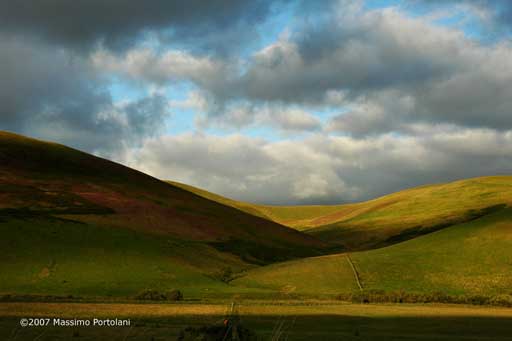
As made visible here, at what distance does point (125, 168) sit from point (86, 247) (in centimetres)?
5518

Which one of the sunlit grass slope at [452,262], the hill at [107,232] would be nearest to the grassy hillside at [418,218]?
the hill at [107,232]

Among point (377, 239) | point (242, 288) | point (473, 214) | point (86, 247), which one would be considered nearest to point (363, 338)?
point (242, 288)

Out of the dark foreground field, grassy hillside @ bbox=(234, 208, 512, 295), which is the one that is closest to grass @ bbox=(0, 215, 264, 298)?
grassy hillside @ bbox=(234, 208, 512, 295)

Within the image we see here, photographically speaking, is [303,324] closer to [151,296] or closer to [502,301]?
[151,296]

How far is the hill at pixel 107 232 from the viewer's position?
62.5 metres

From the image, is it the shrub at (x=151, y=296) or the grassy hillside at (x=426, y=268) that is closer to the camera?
the shrub at (x=151, y=296)

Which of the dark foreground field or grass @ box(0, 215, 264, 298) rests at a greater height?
grass @ box(0, 215, 264, 298)

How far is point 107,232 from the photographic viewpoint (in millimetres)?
78125

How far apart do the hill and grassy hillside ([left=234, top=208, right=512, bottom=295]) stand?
34.7 feet

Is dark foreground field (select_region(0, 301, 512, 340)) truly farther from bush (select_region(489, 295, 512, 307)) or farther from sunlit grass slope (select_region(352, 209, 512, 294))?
sunlit grass slope (select_region(352, 209, 512, 294))

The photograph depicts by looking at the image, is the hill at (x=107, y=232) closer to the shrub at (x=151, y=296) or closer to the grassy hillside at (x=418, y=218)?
the shrub at (x=151, y=296)

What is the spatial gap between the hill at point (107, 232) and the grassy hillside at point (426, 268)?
1056cm

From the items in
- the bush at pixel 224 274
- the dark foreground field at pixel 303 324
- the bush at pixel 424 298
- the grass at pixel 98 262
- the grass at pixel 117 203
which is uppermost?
the grass at pixel 117 203

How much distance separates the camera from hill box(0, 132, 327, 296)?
62.5m
